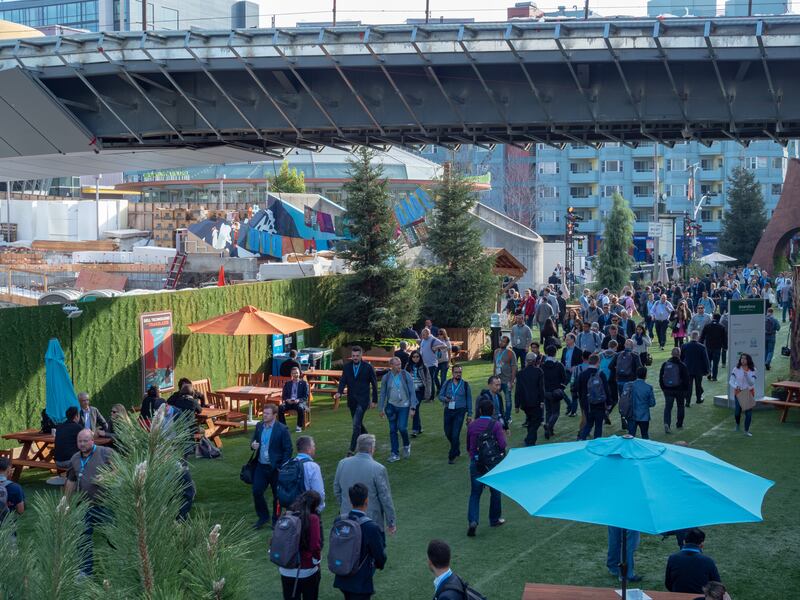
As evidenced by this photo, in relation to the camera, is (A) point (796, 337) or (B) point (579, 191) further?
(B) point (579, 191)

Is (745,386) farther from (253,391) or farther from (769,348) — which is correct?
(253,391)

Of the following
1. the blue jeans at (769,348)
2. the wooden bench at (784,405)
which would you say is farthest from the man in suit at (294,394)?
the blue jeans at (769,348)

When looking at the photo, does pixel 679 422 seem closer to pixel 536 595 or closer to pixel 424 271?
pixel 536 595

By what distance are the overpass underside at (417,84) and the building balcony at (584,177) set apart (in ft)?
221

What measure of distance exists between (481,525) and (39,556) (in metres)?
8.82

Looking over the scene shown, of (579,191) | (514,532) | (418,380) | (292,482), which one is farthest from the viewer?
(579,191)

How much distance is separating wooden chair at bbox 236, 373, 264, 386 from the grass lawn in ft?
13.6

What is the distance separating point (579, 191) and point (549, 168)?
10.9 feet

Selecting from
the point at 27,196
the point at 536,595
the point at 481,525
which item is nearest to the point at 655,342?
the point at 481,525

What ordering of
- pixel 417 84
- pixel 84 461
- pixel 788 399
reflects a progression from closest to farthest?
pixel 84 461, pixel 788 399, pixel 417 84

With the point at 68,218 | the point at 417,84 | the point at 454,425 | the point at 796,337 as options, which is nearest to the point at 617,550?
the point at 454,425

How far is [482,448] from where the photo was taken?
1130 centimetres

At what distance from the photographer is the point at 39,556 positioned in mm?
3805

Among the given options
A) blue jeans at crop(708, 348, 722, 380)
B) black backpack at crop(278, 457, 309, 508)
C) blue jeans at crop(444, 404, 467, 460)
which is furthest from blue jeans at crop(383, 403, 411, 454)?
blue jeans at crop(708, 348, 722, 380)
